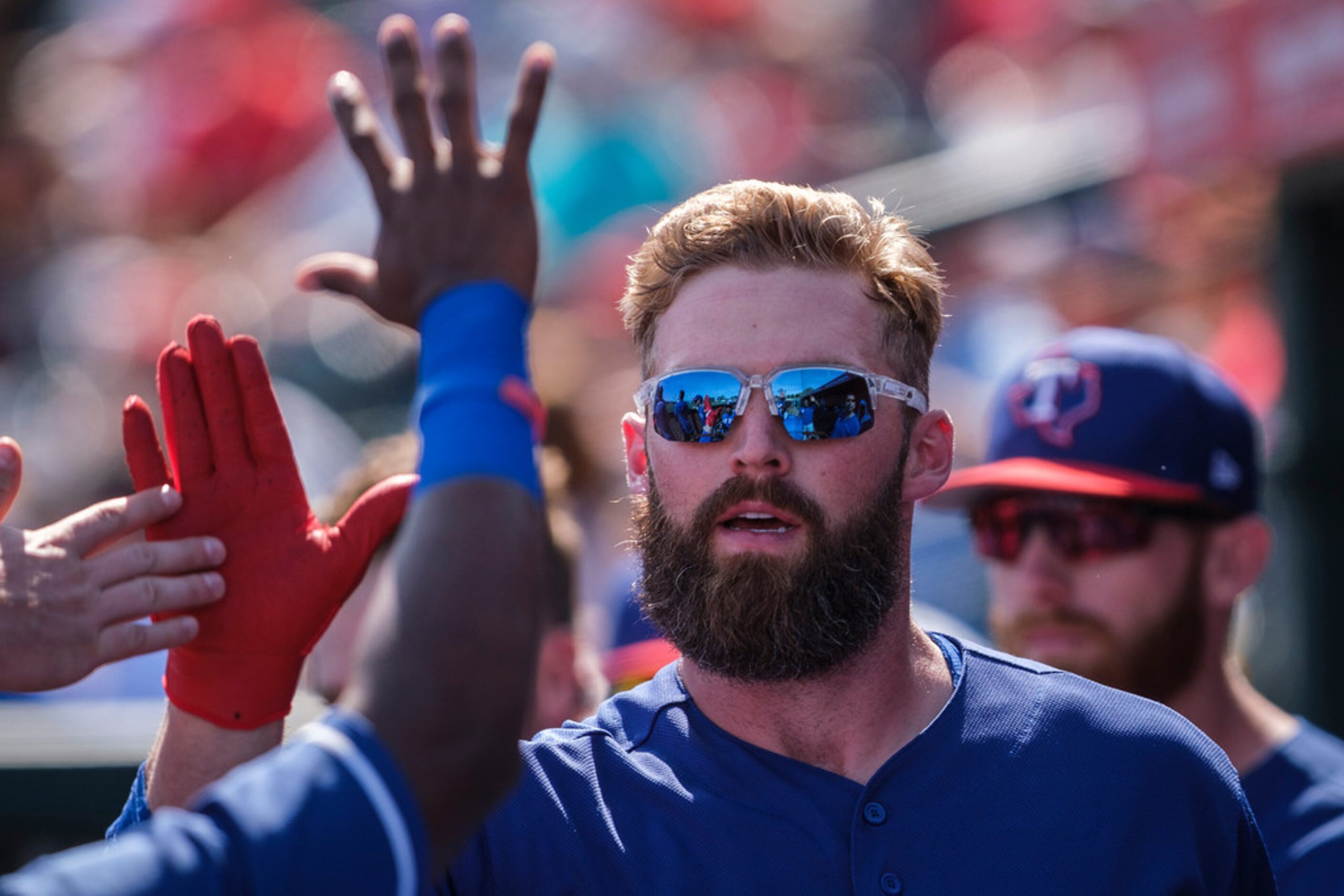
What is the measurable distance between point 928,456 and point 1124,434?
3.17 ft

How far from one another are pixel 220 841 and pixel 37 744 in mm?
2757

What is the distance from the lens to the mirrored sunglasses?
6.68ft

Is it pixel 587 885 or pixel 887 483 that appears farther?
pixel 887 483

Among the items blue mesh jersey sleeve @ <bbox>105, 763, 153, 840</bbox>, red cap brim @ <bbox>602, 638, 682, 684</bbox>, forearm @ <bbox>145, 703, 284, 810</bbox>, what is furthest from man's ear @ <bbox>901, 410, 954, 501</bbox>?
red cap brim @ <bbox>602, 638, 682, 684</bbox>

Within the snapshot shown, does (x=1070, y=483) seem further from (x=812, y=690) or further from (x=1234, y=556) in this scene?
(x=812, y=690)

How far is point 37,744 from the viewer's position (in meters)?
3.72

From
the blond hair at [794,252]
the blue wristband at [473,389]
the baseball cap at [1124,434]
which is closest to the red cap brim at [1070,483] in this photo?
the baseball cap at [1124,434]

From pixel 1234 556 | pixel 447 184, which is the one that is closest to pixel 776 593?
pixel 447 184

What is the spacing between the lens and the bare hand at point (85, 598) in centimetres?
183

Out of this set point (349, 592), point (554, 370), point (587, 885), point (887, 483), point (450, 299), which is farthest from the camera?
point (554, 370)

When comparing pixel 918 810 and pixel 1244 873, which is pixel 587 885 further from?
pixel 1244 873

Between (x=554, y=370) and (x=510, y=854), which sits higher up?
(x=554, y=370)

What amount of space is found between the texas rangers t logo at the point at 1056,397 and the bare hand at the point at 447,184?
70.1 inches

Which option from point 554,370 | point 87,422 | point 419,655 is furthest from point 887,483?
point 87,422
